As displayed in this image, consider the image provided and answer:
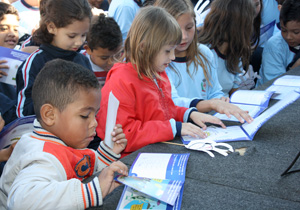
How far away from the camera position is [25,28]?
11.5 ft

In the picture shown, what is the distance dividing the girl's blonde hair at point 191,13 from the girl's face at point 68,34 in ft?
1.63

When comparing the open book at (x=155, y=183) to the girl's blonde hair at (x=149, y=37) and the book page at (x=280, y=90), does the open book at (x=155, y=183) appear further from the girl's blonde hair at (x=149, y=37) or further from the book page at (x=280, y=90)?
the book page at (x=280, y=90)

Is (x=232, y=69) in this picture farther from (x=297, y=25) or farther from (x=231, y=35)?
(x=297, y=25)

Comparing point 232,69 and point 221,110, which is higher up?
point 221,110

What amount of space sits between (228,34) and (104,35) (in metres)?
0.97

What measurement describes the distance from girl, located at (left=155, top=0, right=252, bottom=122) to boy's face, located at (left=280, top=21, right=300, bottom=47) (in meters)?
1.09

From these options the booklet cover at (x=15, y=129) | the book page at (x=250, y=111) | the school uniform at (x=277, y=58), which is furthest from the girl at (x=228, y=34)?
the booklet cover at (x=15, y=129)

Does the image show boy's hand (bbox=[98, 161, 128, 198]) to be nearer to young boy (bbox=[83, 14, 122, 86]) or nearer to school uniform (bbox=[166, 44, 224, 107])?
school uniform (bbox=[166, 44, 224, 107])

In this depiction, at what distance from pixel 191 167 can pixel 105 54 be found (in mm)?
1662

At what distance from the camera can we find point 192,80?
218 cm

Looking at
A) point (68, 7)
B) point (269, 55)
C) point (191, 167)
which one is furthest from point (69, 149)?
point (269, 55)

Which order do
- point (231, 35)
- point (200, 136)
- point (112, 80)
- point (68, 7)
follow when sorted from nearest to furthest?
1. point (200, 136)
2. point (112, 80)
3. point (68, 7)
4. point (231, 35)

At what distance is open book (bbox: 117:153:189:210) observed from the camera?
3.01 feet

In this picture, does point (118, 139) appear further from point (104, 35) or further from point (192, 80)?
point (104, 35)
